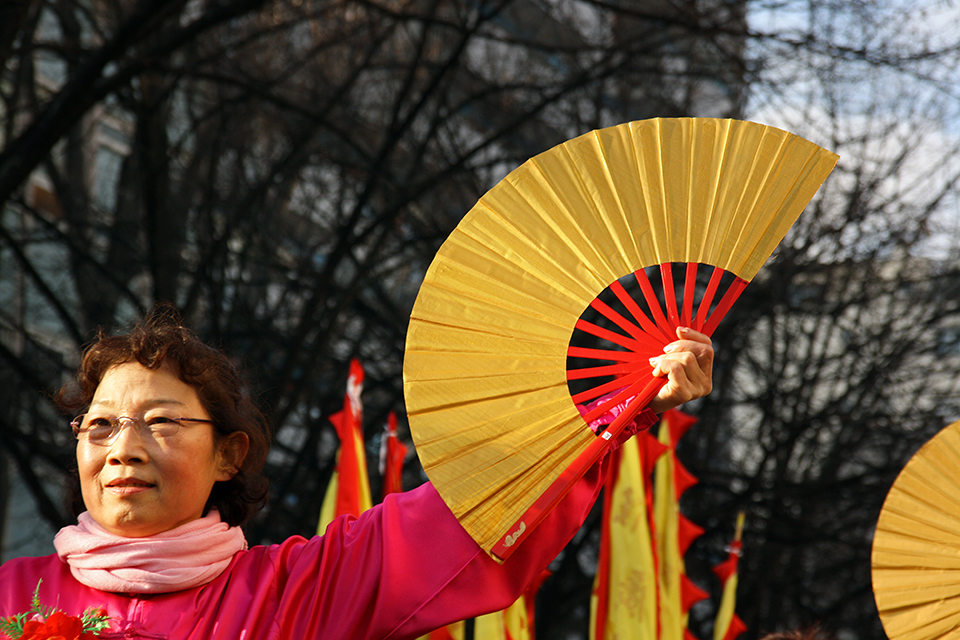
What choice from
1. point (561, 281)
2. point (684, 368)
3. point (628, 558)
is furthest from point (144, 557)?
point (628, 558)

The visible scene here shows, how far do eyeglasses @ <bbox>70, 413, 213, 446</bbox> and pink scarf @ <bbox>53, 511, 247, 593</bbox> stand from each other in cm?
16

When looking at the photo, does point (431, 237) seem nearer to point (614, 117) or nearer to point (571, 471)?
point (614, 117)

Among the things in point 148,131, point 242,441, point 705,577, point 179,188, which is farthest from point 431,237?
point 242,441

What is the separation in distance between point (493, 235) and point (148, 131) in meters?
5.22

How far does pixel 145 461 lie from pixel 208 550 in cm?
21

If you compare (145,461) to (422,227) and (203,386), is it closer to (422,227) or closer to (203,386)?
(203,386)

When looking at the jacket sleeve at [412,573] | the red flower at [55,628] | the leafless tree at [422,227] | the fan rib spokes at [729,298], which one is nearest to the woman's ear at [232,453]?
the jacket sleeve at [412,573]

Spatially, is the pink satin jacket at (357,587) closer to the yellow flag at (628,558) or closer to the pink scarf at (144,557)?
the pink scarf at (144,557)

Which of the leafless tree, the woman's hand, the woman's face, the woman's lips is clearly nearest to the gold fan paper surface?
the woman's hand

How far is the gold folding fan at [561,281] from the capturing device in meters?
1.78

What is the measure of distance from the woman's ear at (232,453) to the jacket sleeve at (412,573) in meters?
0.31

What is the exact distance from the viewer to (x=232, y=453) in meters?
2.16

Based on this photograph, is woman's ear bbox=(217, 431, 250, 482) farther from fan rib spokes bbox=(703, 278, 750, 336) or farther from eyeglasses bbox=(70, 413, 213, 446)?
fan rib spokes bbox=(703, 278, 750, 336)

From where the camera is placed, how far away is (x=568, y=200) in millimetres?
1855
